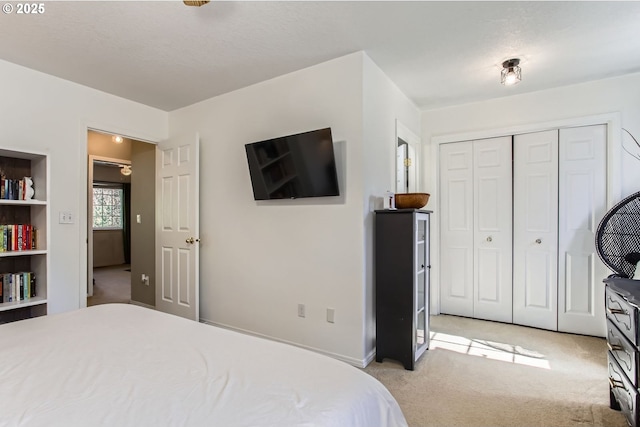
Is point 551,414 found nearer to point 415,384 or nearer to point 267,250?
point 415,384

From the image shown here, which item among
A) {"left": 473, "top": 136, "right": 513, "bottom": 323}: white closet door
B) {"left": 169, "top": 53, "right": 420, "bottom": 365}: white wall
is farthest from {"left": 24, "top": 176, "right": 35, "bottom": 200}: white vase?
{"left": 473, "top": 136, "right": 513, "bottom": 323}: white closet door

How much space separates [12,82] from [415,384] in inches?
156

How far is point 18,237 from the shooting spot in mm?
2412

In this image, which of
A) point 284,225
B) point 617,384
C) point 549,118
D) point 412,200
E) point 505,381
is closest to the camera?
point 617,384

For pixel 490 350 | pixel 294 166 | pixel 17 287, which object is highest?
pixel 294 166

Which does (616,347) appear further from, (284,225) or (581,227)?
(284,225)

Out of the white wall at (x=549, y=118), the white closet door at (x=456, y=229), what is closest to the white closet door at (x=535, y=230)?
the white wall at (x=549, y=118)

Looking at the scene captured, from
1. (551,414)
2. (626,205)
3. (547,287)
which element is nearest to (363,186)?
(551,414)

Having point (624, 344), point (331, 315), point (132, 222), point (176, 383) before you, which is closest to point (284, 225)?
point (331, 315)

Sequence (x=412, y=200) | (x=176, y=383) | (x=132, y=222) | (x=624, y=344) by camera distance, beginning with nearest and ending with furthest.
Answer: (x=176, y=383), (x=624, y=344), (x=412, y=200), (x=132, y=222)

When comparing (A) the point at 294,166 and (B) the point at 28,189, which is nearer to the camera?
(B) the point at 28,189

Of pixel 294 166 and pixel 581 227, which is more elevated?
pixel 294 166

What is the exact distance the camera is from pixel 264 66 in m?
2.71

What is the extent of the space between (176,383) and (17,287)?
7.63ft
